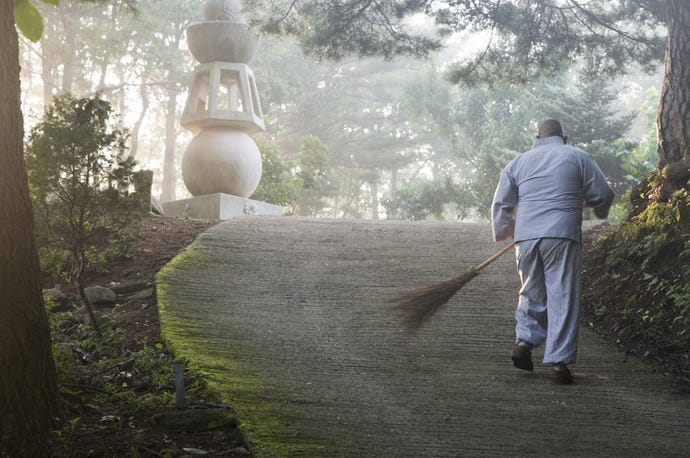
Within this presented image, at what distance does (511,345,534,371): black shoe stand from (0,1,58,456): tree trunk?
3.03 meters

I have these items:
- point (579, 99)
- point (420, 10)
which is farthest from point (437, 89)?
point (420, 10)

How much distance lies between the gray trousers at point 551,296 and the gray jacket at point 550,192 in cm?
10

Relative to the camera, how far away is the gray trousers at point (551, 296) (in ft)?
17.6

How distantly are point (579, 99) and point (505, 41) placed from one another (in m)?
7.49

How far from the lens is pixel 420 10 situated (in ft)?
36.3

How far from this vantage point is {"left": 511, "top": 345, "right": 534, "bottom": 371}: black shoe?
5500 mm

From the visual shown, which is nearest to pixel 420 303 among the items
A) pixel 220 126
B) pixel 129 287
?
pixel 129 287

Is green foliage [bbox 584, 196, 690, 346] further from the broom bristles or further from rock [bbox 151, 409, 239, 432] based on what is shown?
rock [bbox 151, 409, 239, 432]

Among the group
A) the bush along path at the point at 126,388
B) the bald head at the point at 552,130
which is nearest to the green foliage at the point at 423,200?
the bush along path at the point at 126,388

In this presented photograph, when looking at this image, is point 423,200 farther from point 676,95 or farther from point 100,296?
point 100,296

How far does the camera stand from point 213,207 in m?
13.1

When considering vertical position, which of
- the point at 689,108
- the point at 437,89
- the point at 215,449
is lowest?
the point at 215,449

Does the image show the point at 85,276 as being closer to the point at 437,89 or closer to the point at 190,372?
the point at 190,372

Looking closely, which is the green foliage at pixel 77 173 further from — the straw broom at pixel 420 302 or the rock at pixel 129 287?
the straw broom at pixel 420 302
